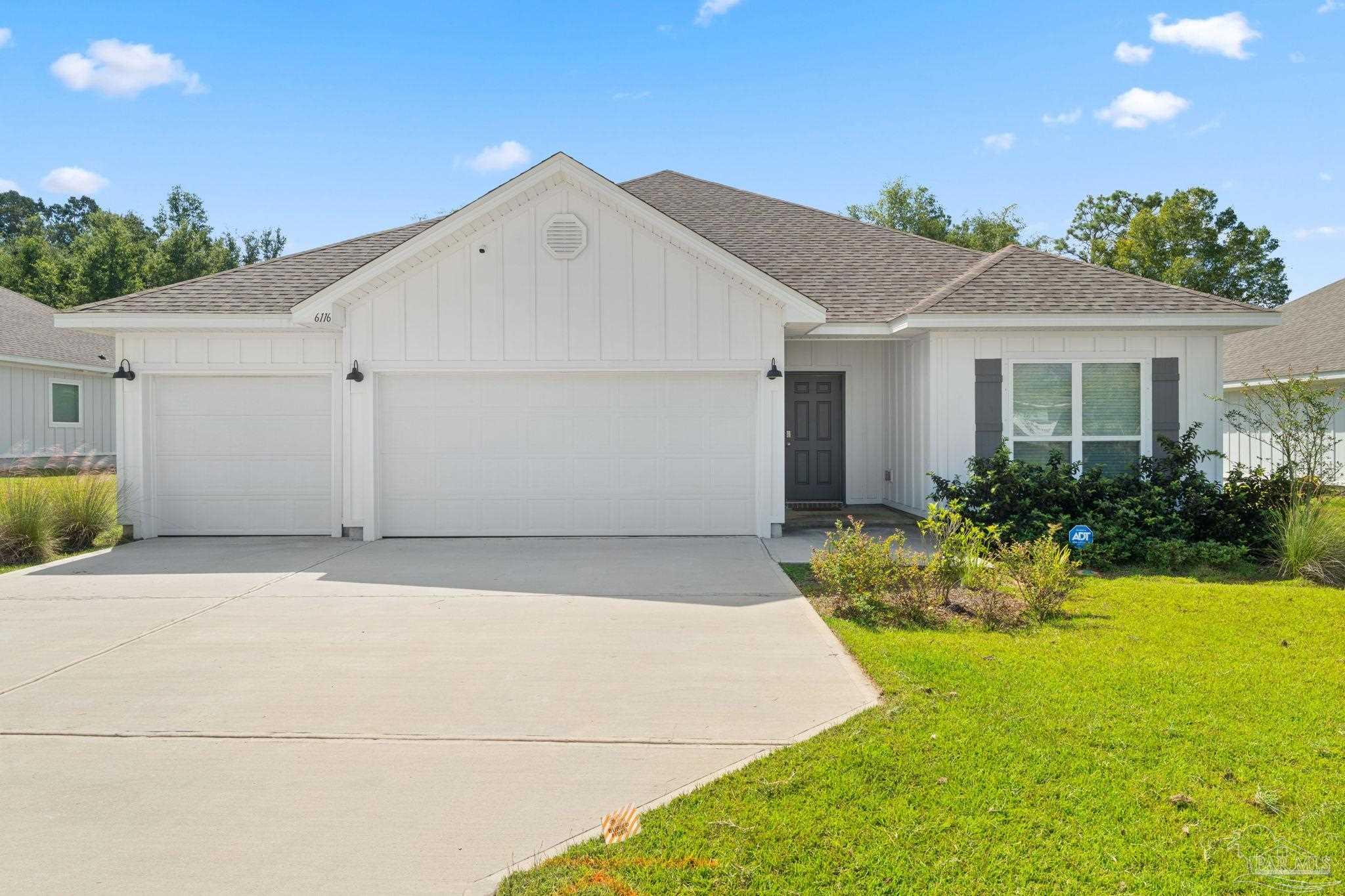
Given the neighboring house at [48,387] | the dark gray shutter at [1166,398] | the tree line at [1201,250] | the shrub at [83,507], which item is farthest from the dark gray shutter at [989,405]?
the tree line at [1201,250]

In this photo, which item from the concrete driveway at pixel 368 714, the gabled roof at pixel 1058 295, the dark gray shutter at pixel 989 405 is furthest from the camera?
the dark gray shutter at pixel 989 405

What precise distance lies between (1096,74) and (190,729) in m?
18.2

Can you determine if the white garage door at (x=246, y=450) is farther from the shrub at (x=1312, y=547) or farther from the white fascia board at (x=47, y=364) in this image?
the shrub at (x=1312, y=547)

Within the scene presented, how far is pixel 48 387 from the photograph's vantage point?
19047mm

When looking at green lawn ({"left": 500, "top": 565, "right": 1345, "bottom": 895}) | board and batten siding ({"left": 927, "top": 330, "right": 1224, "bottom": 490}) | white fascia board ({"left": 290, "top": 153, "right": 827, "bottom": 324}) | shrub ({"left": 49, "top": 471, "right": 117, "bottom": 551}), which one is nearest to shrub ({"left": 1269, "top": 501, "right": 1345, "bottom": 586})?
board and batten siding ({"left": 927, "top": 330, "right": 1224, "bottom": 490})

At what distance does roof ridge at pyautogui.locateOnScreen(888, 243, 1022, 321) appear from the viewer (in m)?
10.5

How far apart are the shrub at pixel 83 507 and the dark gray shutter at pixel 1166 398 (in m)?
13.3

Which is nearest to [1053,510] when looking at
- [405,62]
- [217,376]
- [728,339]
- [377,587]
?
[728,339]

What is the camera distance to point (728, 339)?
10234 mm

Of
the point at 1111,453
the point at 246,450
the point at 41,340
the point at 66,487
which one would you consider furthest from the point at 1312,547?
the point at 41,340

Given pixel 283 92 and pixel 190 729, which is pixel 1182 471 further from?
pixel 283 92

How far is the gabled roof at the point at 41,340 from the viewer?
1814 centimetres

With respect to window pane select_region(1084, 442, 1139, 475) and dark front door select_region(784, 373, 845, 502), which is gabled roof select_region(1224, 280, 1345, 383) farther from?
dark front door select_region(784, 373, 845, 502)

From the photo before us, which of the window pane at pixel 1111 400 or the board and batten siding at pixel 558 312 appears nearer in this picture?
the board and batten siding at pixel 558 312
